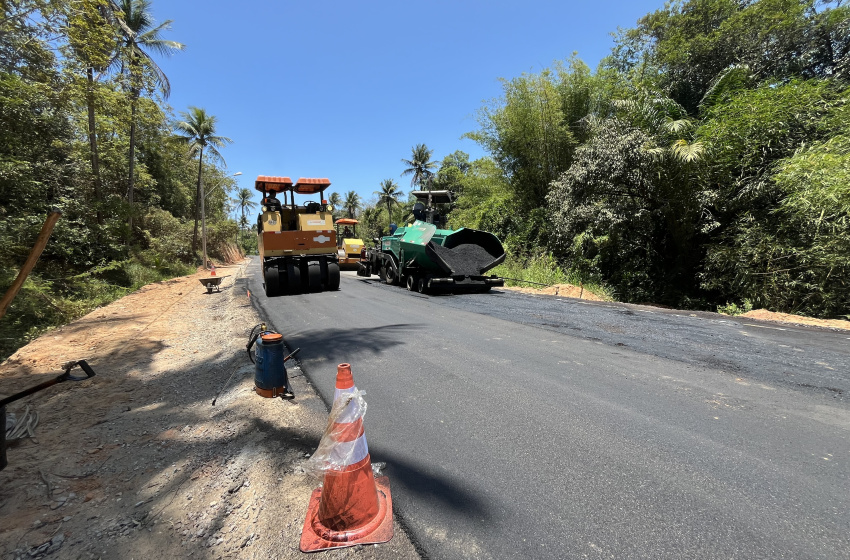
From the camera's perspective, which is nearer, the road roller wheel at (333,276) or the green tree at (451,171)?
the road roller wheel at (333,276)

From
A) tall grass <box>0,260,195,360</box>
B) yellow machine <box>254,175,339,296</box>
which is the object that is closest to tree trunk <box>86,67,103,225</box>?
tall grass <box>0,260,195,360</box>

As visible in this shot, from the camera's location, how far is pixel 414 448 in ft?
8.94

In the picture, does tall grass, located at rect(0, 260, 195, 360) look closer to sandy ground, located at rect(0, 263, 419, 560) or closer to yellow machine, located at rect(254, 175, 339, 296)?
sandy ground, located at rect(0, 263, 419, 560)

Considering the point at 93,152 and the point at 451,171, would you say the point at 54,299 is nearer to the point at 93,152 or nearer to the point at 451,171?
the point at 93,152

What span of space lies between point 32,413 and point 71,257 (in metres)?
13.4

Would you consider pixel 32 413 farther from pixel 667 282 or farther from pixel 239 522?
pixel 667 282

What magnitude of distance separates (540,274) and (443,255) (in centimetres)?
551

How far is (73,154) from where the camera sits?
1374cm

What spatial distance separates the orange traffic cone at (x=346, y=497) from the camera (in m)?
1.91

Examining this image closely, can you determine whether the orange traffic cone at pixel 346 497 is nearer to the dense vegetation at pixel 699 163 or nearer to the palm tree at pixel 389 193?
the dense vegetation at pixel 699 163

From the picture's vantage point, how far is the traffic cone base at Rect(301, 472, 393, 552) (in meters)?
1.87

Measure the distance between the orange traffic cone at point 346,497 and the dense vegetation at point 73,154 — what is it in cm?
766

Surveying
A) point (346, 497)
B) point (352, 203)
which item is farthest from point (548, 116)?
point (352, 203)

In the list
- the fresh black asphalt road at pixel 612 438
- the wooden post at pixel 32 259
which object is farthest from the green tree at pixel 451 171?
the wooden post at pixel 32 259
